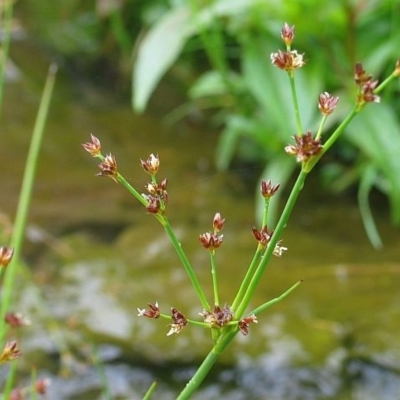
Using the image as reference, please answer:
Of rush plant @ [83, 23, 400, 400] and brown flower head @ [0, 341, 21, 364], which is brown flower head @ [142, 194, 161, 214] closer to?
rush plant @ [83, 23, 400, 400]

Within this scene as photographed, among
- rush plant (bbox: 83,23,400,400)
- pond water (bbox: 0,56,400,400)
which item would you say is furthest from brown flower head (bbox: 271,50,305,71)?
pond water (bbox: 0,56,400,400)

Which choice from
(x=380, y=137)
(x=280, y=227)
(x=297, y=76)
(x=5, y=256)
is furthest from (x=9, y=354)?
(x=297, y=76)

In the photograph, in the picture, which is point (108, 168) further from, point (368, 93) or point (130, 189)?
point (368, 93)

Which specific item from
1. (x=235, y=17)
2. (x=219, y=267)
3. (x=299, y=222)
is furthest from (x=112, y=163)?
(x=235, y=17)

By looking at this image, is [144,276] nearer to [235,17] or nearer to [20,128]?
[235,17]

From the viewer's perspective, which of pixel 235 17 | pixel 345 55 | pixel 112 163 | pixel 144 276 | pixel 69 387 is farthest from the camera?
pixel 235 17

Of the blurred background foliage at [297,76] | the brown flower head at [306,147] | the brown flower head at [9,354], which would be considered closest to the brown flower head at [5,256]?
the brown flower head at [9,354]

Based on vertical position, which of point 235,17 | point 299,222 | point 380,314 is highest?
point 235,17
